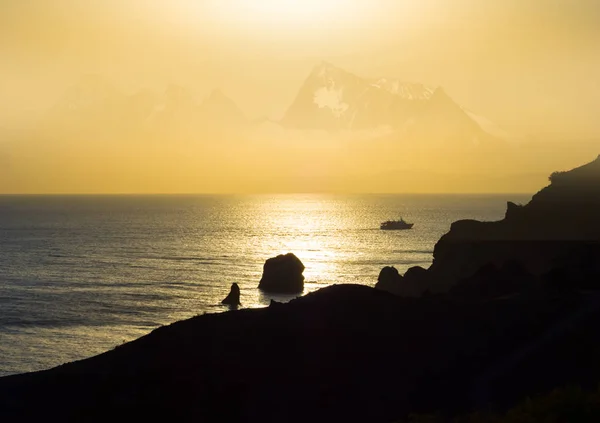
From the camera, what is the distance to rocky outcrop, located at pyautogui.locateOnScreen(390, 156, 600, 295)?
77.6 metres

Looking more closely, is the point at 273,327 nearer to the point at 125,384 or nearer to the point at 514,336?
the point at 125,384

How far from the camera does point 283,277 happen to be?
351ft

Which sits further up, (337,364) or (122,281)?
(337,364)

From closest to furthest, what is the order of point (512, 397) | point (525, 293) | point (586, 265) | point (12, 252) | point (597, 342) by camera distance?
1. point (512, 397)
2. point (597, 342)
3. point (525, 293)
4. point (586, 265)
5. point (12, 252)

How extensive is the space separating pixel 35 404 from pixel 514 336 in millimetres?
25742

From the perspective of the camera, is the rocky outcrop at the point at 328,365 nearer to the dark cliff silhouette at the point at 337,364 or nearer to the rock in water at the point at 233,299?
the dark cliff silhouette at the point at 337,364

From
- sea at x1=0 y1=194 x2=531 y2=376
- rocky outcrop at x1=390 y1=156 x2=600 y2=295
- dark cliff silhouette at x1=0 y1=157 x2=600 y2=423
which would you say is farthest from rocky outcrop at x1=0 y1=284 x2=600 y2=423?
rocky outcrop at x1=390 y1=156 x2=600 y2=295

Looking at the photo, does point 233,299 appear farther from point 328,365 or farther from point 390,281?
point 328,365

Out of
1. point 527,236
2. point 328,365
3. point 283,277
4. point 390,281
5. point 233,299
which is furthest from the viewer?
point 283,277

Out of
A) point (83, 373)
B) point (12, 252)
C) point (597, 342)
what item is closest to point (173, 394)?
point (83, 373)

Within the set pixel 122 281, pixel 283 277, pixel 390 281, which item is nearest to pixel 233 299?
pixel 283 277

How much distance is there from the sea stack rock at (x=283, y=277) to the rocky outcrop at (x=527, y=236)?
28432mm

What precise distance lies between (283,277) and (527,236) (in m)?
36.9

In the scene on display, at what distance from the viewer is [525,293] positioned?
49.3 m
